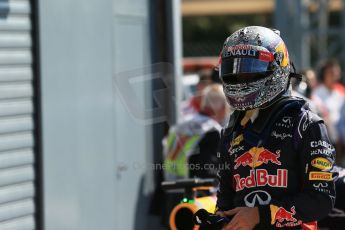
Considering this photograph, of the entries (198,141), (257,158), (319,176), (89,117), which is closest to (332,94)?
(198,141)

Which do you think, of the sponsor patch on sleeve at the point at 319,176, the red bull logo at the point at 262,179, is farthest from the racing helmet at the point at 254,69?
the sponsor patch on sleeve at the point at 319,176

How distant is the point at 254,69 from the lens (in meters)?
3.33

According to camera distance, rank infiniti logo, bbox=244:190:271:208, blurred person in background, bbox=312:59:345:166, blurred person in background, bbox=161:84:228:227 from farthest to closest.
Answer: blurred person in background, bbox=312:59:345:166 < blurred person in background, bbox=161:84:228:227 < infiniti logo, bbox=244:190:271:208

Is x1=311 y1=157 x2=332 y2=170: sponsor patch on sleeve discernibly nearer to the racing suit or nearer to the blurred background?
the racing suit

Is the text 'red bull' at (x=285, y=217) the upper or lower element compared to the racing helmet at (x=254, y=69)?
lower

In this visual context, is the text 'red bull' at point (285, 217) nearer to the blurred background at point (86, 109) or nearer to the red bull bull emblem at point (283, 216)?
the red bull bull emblem at point (283, 216)

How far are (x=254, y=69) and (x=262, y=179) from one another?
0.50m

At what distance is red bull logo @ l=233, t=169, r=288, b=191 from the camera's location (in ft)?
10.8

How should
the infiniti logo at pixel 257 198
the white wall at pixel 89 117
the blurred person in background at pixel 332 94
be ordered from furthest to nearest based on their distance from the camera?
the blurred person in background at pixel 332 94
the white wall at pixel 89 117
the infiniti logo at pixel 257 198

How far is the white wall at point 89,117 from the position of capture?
209 inches

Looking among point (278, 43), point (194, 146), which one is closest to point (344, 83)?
point (194, 146)

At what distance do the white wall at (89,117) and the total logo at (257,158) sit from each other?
2.18m

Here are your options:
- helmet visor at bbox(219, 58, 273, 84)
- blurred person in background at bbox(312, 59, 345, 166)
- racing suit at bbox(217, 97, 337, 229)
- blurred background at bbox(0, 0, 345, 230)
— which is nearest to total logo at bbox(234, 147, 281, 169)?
racing suit at bbox(217, 97, 337, 229)

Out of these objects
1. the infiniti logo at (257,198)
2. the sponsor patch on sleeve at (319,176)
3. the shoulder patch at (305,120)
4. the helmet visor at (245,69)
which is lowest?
the infiniti logo at (257,198)
